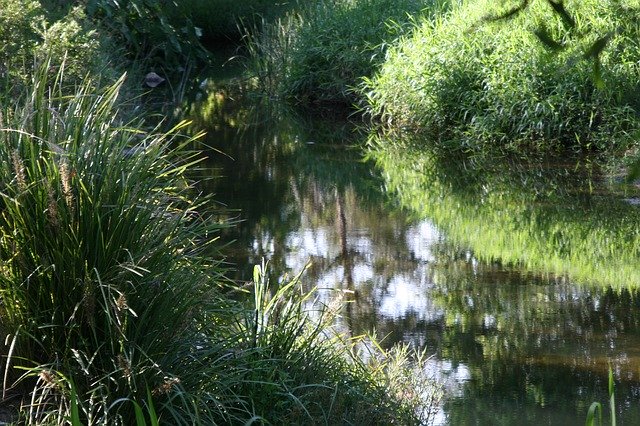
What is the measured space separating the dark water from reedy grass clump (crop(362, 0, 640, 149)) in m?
1.25

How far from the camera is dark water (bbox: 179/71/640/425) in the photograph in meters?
5.06

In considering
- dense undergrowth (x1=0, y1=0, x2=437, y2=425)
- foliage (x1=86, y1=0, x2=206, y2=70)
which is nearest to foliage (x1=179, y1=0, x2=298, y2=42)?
foliage (x1=86, y1=0, x2=206, y2=70)

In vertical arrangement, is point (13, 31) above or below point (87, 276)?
above

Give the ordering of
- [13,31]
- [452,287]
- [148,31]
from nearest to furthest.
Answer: [452,287], [13,31], [148,31]

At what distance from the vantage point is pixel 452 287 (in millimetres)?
6754

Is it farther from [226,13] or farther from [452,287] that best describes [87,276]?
[226,13]

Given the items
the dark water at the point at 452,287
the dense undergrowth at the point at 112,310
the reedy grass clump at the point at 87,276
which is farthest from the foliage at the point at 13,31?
the reedy grass clump at the point at 87,276

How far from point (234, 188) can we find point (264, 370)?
615cm

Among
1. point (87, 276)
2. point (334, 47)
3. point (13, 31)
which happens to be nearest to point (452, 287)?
point (87, 276)

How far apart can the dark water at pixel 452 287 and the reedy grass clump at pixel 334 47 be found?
3.29 metres

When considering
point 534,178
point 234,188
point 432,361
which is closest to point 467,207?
point 534,178

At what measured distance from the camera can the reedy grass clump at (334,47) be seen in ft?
47.5

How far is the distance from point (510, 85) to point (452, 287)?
17.8 ft

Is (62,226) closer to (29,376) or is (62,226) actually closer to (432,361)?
(29,376)
